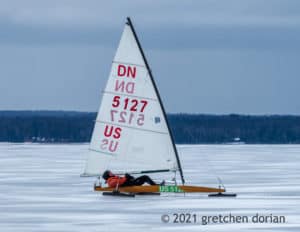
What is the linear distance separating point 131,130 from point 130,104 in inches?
33.1

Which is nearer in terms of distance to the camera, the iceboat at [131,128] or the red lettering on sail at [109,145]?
the iceboat at [131,128]

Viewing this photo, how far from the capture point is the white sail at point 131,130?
128 feet

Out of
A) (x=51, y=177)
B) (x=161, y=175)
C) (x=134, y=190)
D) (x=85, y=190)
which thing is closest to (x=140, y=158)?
(x=134, y=190)

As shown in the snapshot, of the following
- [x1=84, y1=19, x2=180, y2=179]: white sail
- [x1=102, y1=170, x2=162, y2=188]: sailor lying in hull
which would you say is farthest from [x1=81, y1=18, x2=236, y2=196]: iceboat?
[x1=102, y1=170, x2=162, y2=188]: sailor lying in hull

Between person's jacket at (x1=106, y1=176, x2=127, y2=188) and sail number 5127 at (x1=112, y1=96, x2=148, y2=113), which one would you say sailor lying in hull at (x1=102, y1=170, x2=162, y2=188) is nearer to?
person's jacket at (x1=106, y1=176, x2=127, y2=188)

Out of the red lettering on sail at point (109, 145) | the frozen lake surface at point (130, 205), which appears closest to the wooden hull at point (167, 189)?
the frozen lake surface at point (130, 205)

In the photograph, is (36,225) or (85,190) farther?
(85,190)

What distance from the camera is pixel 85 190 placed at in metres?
43.2

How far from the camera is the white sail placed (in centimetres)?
3916

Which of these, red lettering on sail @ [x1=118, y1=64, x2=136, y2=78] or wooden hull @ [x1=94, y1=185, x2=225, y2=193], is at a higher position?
red lettering on sail @ [x1=118, y1=64, x2=136, y2=78]

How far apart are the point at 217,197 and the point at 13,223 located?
29.9 ft

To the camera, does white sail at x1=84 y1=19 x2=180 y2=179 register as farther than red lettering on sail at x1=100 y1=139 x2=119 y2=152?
No

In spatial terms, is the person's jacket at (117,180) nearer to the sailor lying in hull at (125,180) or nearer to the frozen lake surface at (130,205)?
the sailor lying in hull at (125,180)

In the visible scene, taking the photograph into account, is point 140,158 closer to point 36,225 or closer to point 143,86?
point 143,86
